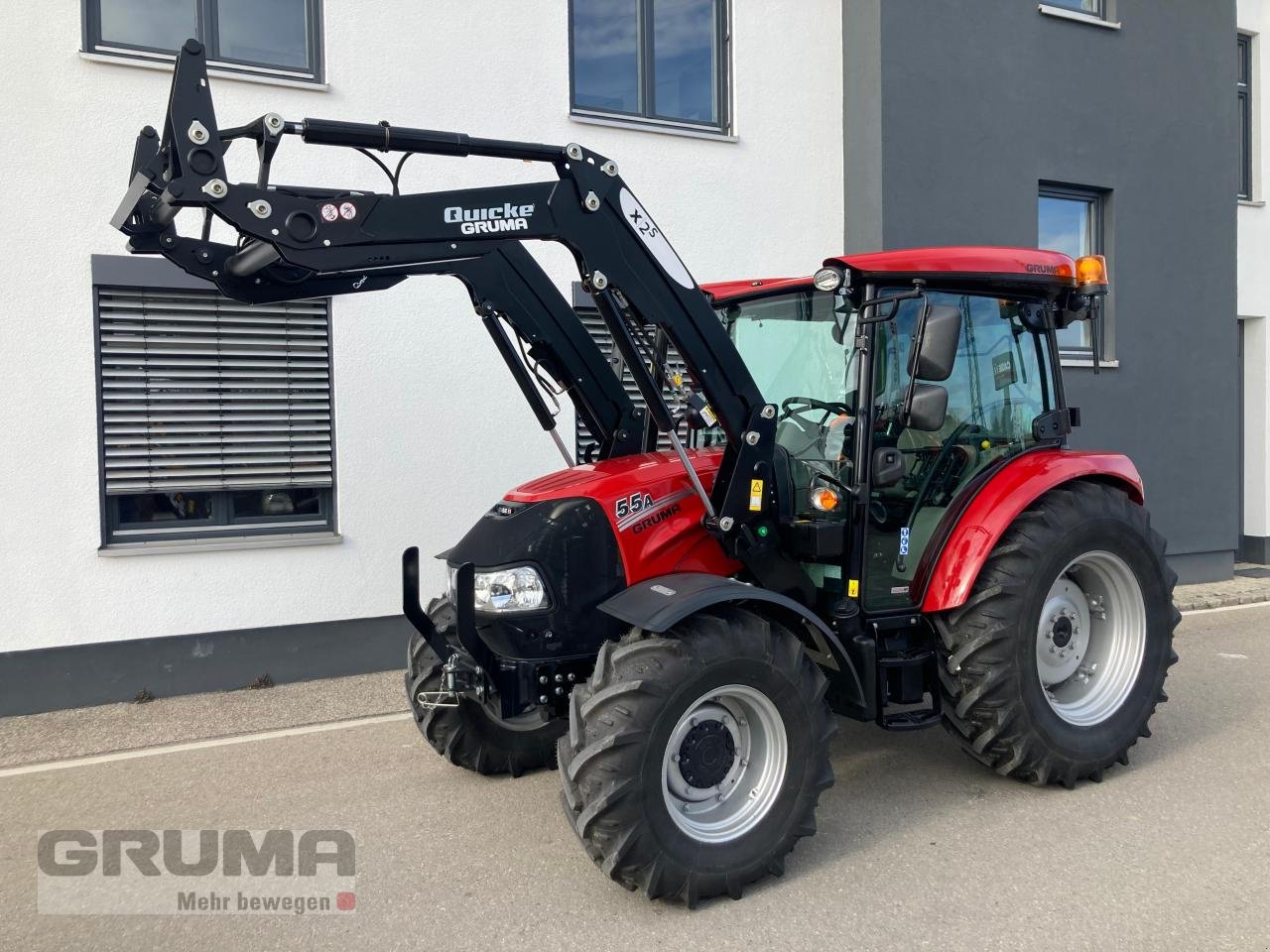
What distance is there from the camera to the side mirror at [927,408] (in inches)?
156

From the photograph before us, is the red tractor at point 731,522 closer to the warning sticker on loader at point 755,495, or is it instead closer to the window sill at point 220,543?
the warning sticker on loader at point 755,495

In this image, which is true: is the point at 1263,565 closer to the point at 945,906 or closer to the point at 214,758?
the point at 945,906

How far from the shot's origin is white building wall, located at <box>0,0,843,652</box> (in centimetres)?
597

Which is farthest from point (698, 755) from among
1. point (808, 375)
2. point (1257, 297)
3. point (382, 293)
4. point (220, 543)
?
point (1257, 297)

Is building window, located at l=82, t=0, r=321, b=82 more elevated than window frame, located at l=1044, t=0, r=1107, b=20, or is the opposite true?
window frame, located at l=1044, t=0, r=1107, b=20

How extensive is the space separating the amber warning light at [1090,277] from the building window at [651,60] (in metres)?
4.09

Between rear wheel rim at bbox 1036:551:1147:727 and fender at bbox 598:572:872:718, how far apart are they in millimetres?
1088

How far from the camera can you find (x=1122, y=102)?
9484mm

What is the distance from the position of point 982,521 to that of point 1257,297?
8630mm

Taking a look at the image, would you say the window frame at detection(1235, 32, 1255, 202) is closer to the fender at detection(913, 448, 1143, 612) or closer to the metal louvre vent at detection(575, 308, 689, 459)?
the metal louvre vent at detection(575, 308, 689, 459)

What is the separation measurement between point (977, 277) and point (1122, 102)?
6542mm

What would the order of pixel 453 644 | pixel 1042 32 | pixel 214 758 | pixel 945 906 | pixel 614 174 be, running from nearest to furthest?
pixel 945 906, pixel 614 174, pixel 453 644, pixel 214 758, pixel 1042 32

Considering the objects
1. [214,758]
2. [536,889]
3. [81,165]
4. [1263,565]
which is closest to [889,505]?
[536,889]

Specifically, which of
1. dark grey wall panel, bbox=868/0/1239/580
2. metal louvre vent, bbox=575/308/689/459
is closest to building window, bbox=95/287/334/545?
metal louvre vent, bbox=575/308/689/459
